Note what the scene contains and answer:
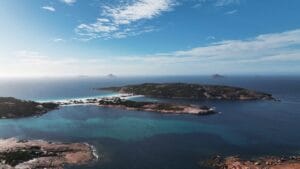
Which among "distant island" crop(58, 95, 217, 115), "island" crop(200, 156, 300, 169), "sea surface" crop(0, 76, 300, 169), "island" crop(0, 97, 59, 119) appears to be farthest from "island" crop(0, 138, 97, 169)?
"distant island" crop(58, 95, 217, 115)

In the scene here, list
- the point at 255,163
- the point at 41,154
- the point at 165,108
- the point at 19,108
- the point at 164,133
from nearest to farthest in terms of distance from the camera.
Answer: the point at 255,163
the point at 41,154
the point at 164,133
the point at 19,108
the point at 165,108

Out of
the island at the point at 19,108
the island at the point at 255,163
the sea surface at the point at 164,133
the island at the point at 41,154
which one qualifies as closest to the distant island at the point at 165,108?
the sea surface at the point at 164,133

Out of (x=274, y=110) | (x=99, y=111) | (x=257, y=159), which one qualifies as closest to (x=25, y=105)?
(x=99, y=111)

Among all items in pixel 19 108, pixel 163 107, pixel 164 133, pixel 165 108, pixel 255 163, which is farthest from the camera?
pixel 163 107

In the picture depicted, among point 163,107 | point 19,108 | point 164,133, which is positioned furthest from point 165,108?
point 19,108

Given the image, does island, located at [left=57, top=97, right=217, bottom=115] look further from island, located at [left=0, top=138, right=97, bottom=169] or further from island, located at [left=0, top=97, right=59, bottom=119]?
island, located at [left=0, top=138, right=97, bottom=169]

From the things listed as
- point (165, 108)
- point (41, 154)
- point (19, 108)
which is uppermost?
point (19, 108)

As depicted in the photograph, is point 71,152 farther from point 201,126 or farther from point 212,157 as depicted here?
point 201,126

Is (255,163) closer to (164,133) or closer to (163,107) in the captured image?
(164,133)
